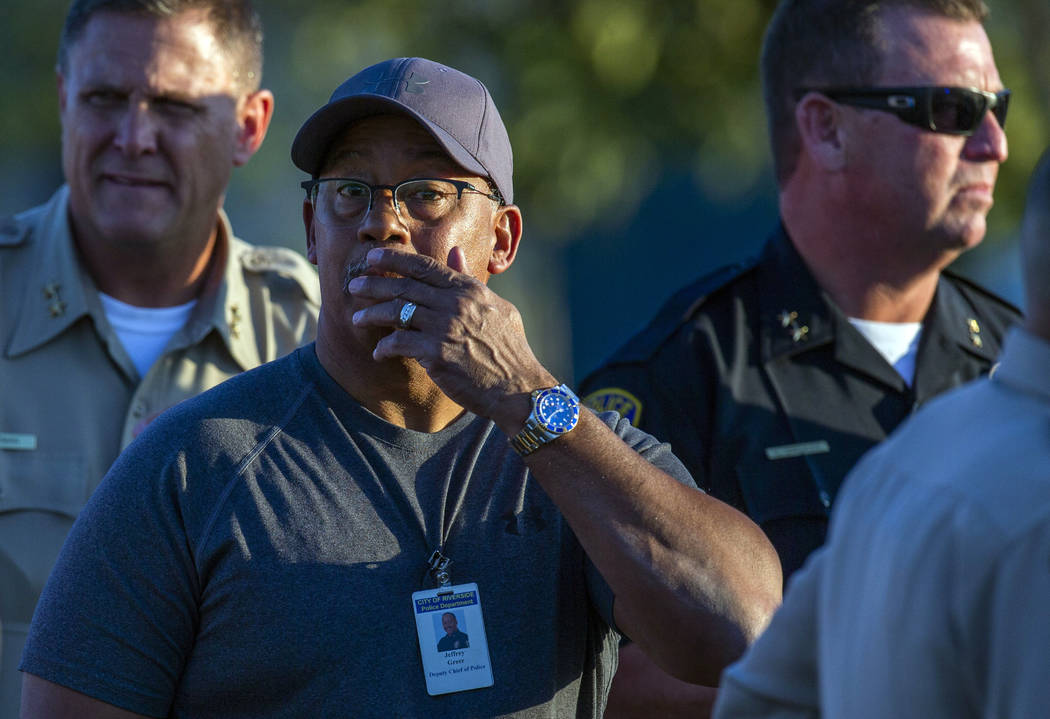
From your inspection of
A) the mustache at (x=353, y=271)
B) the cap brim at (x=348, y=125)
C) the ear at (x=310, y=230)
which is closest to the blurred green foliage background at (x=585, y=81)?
the ear at (x=310, y=230)

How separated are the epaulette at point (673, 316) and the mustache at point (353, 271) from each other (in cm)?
119

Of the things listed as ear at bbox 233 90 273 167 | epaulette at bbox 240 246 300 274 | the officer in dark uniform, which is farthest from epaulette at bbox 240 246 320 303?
the officer in dark uniform

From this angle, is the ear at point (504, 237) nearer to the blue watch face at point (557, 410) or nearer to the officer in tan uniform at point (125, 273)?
the blue watch face at point (557, 410)

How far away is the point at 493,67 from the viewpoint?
26.3 feet

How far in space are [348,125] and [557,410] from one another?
0.70 meters

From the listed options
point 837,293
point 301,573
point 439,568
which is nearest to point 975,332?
point 837,293

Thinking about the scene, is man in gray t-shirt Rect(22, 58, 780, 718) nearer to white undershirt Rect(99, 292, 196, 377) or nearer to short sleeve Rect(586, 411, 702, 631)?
short sleeve Rect(586, 411, 702, 631)

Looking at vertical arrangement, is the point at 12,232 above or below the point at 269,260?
above

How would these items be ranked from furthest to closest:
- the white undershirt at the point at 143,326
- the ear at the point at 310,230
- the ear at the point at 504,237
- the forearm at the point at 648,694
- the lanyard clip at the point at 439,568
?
the white undershirt at the point at 143,326 → the forearm at the point at 648,694 → the ear at the point at 504,237 → the ear at the point at 310,230 → the lanyard clip at the point at 439,568

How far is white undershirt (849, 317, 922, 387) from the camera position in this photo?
150 inches

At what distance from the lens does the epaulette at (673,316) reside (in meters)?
3.57

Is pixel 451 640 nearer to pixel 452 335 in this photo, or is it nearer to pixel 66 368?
pixel 452 335

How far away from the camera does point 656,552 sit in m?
2.37

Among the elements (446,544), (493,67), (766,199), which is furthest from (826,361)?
(766,199)
